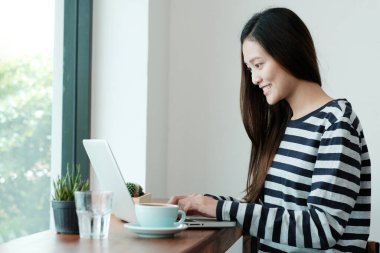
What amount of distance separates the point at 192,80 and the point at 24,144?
2.73 feet

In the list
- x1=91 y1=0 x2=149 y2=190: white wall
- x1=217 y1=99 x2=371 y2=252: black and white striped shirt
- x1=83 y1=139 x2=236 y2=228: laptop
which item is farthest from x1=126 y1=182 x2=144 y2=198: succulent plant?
x1=91 y1=0 x2=149 y2=190: white wall

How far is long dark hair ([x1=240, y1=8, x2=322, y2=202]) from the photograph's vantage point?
159cm

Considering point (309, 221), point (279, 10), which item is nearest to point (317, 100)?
point (279, 10)

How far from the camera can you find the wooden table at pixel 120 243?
116cm

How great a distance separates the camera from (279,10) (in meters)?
1.63

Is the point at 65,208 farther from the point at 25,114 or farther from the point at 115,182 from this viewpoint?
the point at 25,114

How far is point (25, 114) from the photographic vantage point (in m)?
2.06

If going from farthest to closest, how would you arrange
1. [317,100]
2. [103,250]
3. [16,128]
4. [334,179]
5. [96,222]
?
1. [16,128]
2. [317,100]
3. [334,179]
4. [96,222]
5. [103,250]

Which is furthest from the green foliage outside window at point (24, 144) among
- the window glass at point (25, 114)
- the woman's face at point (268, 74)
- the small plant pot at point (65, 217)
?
the woman's face at point (268, 74)

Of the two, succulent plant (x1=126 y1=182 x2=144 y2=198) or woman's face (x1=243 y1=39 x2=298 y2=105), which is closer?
woman's face (x1=243 y1=39 x2=298 y2=105)

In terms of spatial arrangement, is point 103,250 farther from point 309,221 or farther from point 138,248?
point 309,221

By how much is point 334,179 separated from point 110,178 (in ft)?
1.60

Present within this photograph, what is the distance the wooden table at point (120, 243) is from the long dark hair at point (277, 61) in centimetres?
29

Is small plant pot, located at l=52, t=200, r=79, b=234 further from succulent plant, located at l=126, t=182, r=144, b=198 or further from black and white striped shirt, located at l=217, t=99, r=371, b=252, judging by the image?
succulent plant, located at l=126, t=182, r=144, b=198
